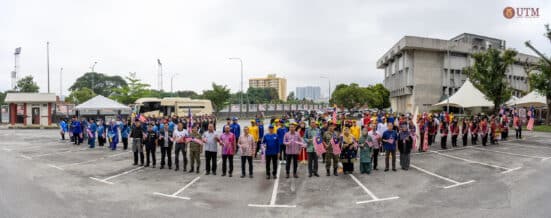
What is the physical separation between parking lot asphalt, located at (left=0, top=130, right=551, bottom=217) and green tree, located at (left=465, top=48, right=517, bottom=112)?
20274 mm

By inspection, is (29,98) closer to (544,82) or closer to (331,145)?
(331,145)

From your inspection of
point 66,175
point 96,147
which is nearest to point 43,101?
point 96,147

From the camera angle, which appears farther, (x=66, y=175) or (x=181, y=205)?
(x=66, y=175)

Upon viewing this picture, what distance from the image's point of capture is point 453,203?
25.9 feet

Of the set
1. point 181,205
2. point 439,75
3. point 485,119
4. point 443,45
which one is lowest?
point 181,205

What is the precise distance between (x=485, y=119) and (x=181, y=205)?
54.9 ft

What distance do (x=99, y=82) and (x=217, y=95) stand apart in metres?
79.1

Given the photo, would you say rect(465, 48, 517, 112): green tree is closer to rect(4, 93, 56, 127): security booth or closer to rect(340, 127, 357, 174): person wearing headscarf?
rect(340, 127, 357, 174): person wearing headscarf

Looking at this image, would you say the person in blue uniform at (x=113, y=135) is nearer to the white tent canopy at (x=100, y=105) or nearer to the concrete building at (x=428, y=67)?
the white tent canopy at (x=100, y=105)

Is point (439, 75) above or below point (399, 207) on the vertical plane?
above

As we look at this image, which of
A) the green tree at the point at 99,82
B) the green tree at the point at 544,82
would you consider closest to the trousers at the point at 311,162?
the green tree at the point at 544,82

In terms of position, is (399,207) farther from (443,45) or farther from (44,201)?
(443,45)

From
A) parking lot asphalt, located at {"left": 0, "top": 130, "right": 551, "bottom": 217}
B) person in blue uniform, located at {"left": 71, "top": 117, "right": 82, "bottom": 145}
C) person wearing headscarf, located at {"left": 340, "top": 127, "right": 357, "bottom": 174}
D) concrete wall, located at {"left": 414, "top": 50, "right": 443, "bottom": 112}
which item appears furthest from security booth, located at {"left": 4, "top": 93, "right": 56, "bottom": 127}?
concrete wall, located at {"left": 414, "top": 50, "right": 443, "bottom": 112}

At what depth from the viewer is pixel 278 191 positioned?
925 centimetres
